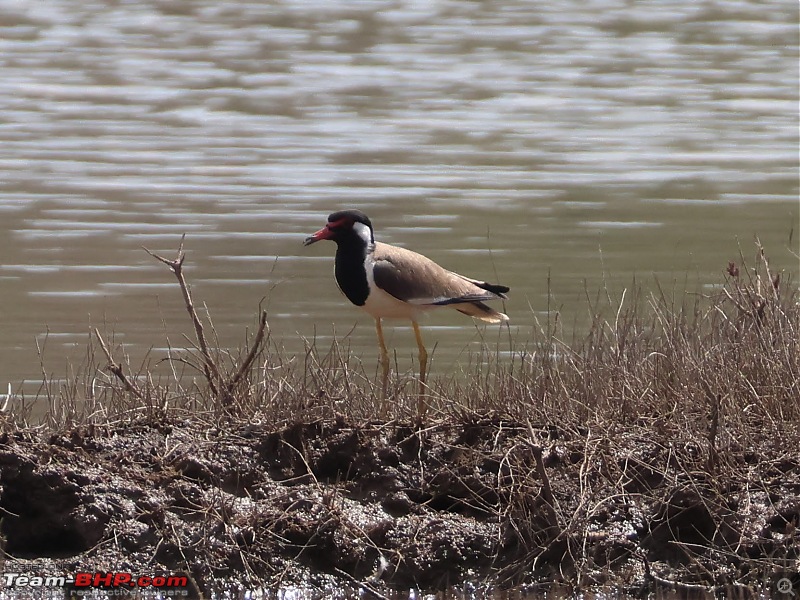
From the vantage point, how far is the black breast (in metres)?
7.88

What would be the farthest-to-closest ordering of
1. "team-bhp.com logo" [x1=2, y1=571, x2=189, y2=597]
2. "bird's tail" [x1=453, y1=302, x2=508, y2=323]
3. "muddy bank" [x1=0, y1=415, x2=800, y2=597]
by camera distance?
"bird's tail" [x1=453, y1=302, x2=508, y2=323], "muddy bank" [x1=0, y1=415, x2=800, y2=597], "team-bhp.com logo" [x1=2, y1=571, x2=189, y2=597]

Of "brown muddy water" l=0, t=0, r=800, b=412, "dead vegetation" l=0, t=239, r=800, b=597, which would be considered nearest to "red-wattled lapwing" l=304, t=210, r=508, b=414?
"dead vegetation" l=0, t=239, r=800, b=597

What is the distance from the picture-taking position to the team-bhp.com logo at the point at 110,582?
6324 millimetres

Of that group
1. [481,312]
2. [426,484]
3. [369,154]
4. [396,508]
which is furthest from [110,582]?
[369,154]

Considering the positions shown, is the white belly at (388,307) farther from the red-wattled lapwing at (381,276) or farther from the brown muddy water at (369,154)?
the brown muddy water at (369,154)

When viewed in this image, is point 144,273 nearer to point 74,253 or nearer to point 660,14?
point 74,253

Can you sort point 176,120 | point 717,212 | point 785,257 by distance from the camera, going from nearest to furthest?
point 785,257 < point 717,212 < point 176,120

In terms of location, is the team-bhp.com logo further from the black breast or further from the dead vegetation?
the black breast

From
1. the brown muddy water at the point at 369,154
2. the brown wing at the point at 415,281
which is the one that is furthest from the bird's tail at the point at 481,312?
the brown muddy water at the point at 369,154

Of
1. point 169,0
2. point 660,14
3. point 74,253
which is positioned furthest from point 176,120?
point 660,14

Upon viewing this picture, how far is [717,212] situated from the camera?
682 inches

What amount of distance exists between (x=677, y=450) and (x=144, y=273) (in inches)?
305

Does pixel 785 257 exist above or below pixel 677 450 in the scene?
below

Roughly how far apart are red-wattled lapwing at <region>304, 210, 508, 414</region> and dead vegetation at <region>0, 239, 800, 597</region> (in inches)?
23.0
